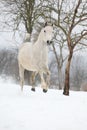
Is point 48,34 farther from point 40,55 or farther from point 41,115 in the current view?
point 41,115

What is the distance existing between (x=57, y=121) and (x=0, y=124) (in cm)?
115

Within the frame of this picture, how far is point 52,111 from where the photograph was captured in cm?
757

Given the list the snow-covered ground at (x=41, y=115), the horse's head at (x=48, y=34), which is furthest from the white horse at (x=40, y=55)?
the snow-covered ground at (x=41, y=115)

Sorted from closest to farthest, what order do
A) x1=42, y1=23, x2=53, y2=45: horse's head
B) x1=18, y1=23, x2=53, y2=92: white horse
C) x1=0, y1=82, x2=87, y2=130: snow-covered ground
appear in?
x1=0, y1=82, x2=87, y2=130: snow-covered ground < x1=42, y1=23, x2=53, y2=45: horse's head < x1=18, y1=23, x2=53, y2=92: white horse

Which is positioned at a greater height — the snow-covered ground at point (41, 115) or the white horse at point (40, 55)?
the white horse at point (40, 55)

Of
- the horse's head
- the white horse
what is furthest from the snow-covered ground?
the horse's head

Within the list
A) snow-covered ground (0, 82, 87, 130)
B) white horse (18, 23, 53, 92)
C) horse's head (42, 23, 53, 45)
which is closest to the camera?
snow-covered ground (0, 82, 87, 130)

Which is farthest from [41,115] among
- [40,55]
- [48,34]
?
[40,55]

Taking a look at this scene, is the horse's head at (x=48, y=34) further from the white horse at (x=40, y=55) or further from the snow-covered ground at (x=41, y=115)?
the snow-covered ground at (x=41, y=115)

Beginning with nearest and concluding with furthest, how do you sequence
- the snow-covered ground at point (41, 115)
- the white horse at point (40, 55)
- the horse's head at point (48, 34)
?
1. the snow-covered ground at point (41, 115)
2. the horse's head at point (48, 34)
3. the white horse at point (40, 55)

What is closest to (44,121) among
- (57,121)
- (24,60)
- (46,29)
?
(57,121)

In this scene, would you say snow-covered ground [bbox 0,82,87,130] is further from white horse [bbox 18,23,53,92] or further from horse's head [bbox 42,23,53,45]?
horse's head [bbox 42,23,53,45]

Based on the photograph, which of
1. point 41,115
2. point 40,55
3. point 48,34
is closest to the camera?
point 41,115

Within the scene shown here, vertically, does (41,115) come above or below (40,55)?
below
